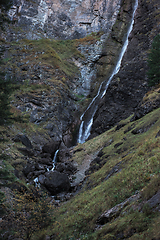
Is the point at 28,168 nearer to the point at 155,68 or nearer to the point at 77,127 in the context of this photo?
the point at 77,127

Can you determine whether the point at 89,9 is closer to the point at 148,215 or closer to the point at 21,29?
the point at 21,29

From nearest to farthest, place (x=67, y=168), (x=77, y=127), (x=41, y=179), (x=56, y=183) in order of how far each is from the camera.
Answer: (x=56, y=183) → (x=41, y=179) → (x=67, y=168) → (x=77, y=127)

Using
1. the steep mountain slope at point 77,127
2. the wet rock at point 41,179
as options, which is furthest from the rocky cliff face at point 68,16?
the wet rock at point 41,179

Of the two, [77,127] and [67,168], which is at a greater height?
[77,127]

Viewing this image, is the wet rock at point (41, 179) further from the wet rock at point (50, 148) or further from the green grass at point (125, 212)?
the wet rock at point (50, 148)

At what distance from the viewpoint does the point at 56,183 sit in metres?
17.7

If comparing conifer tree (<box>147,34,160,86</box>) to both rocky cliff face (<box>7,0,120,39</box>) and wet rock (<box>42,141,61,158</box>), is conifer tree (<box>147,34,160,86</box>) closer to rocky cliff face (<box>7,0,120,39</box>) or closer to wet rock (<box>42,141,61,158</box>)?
wet rock (<box>42,141,61,158</box>)

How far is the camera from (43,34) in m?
58.0

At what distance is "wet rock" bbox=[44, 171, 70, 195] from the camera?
1761 centimetres

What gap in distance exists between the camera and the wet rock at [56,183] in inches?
693

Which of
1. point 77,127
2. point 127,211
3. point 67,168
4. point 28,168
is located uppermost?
point 77,127

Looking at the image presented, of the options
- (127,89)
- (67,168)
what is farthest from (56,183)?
(127,89)

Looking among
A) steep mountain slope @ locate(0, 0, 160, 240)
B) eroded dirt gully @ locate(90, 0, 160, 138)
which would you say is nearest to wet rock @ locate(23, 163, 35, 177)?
steep mountain slope @ locate(0, 0, 160, 240)

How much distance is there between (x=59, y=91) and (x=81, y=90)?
412 inches
